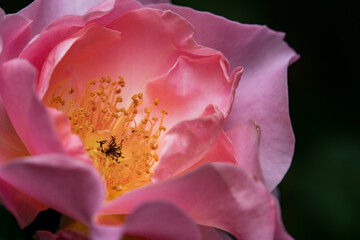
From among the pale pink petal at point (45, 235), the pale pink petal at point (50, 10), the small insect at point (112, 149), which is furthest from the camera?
the small insect at point (112, 149)

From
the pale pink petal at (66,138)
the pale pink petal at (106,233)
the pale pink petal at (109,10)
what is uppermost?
the pale pink petal at (109,10)

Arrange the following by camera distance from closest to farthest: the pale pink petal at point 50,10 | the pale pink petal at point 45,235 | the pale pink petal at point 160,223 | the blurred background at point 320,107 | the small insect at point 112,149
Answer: the pale pink petal at point 160,223
the pale pink petal at point 45,235
the pale pink petal at point 50,10
the small insect at point 112,149
the blurred background at point 320,107

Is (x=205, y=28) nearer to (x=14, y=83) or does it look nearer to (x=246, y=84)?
(x=246, y=84)

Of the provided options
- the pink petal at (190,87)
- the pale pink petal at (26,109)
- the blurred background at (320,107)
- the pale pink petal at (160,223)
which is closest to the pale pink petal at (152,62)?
the pink petal at (190,87)

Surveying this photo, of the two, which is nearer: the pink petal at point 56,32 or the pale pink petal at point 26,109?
the pale pink petal at point 26,109

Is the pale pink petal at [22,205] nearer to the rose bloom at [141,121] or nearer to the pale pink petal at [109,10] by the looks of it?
the rose bloom at [141,121]

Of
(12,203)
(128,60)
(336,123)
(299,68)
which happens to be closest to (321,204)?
(336,123)
